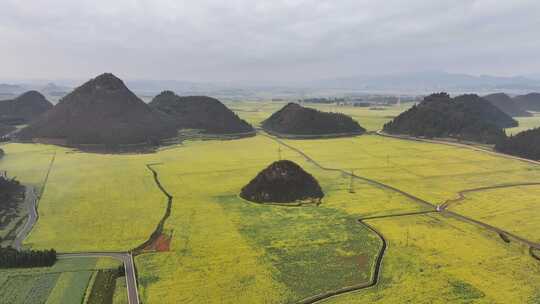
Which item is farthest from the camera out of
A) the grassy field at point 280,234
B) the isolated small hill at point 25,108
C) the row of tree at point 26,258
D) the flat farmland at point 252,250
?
the isolated small hill at point 25,108

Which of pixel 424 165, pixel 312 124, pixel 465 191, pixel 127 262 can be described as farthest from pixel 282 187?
pixel 312 124

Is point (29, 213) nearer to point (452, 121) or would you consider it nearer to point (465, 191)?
point (465, 191)

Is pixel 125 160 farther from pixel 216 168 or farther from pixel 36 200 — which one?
pixel 36 200

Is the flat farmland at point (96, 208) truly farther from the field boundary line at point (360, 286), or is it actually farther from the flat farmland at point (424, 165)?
the flat farmland at point (424, 165)

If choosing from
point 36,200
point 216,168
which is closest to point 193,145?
point 216,168

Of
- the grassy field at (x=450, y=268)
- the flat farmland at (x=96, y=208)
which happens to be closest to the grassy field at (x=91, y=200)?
the flat farmland at (x=96, y=208)

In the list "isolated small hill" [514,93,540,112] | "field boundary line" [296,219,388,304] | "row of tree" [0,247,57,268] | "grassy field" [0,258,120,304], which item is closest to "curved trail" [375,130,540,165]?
"field boundary line" [296,219,388,304]
